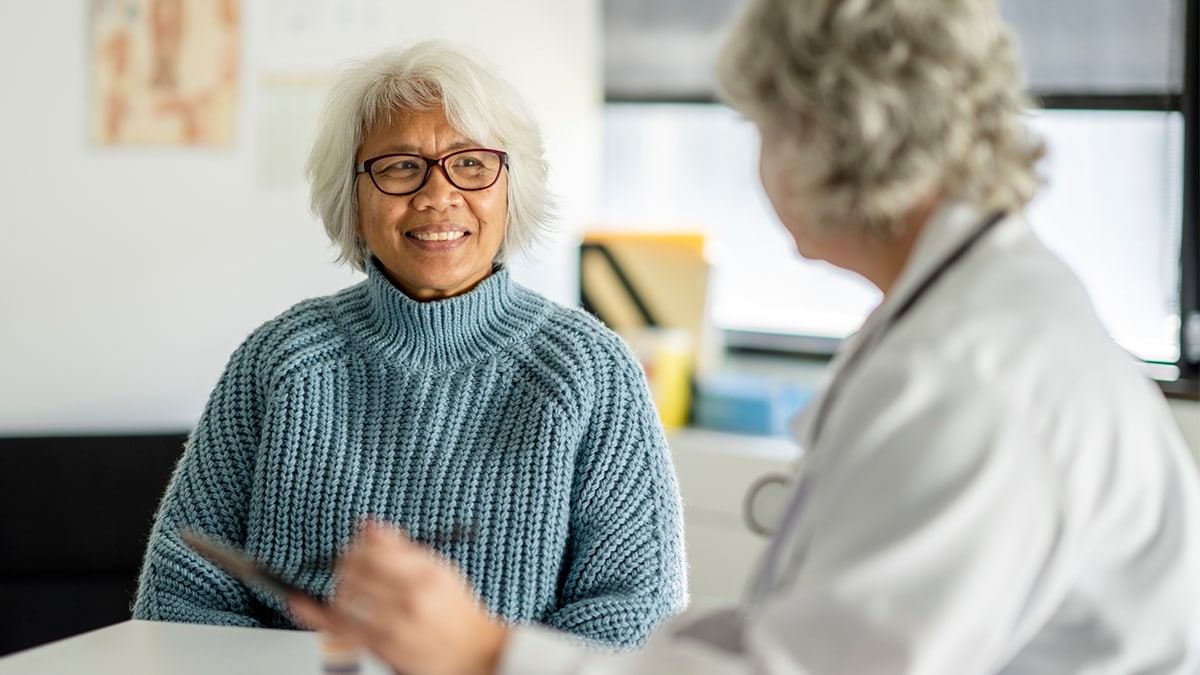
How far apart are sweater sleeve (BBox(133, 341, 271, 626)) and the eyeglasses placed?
33 cm

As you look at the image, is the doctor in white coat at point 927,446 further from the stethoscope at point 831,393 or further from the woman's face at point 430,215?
the woman's face at point 430,215

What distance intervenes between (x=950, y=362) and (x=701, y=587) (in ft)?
7.87

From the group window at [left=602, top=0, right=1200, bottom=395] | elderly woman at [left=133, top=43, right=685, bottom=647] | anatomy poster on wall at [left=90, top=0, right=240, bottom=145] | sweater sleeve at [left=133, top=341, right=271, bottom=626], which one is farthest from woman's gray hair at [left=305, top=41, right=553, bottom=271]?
window at [left=602, top=0, right=1200, bottom=395]

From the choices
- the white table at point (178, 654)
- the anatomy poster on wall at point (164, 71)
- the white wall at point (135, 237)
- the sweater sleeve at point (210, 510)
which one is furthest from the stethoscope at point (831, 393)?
the anatomy poster on wall at point (164, 71)

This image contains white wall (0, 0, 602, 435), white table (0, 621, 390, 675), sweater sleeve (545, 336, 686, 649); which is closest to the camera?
white table (0, 621, 390, 675)

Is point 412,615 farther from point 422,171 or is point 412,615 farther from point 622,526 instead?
point 422,171

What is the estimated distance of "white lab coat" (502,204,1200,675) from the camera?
984mm

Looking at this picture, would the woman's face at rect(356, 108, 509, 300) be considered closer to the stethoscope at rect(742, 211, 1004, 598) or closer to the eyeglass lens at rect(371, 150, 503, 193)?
the eyeglass lens at rect(371, 150, 503, 193)

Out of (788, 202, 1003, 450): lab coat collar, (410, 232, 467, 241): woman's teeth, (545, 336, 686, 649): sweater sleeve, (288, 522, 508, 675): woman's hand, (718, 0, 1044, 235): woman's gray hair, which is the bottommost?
(545, 336, 686, 649): sweater sleeve

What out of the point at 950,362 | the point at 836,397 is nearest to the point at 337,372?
the point at 836,397

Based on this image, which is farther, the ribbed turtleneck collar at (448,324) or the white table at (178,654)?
the ribbed turtleneck collar at (448,324)

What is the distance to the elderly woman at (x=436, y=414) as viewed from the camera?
1.90 metres

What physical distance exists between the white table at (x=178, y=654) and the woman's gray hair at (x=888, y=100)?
81 centimetres

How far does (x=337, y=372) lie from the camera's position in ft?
6.66
